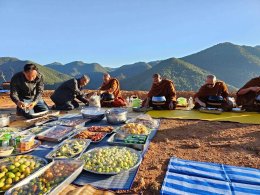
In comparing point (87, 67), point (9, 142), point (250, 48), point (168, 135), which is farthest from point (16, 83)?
point (87, 67)

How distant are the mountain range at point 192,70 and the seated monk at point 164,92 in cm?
3813

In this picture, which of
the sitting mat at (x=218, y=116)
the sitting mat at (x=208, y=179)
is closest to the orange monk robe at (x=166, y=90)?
the sitting mat at (x=218, y=116)

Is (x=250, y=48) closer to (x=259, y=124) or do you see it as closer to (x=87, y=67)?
(x=87, y=67)

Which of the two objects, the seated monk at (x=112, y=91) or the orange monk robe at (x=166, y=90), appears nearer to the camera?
the orange monk robe at (x=166, y=90)

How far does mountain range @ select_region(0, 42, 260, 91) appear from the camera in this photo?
49.8m

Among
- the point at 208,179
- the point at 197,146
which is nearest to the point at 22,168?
the point at 208,179

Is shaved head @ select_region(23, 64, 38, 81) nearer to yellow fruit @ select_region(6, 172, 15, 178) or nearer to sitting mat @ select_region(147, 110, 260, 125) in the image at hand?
sitting mat @ select_region(147, 110, 260, 125)

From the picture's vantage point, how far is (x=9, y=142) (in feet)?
9.40

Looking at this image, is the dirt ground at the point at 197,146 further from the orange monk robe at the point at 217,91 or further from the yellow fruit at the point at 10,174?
the orange monk robe at the point at 217,91

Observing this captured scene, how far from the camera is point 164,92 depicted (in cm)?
646

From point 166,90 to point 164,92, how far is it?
8cm

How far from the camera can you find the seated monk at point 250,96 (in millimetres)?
5727

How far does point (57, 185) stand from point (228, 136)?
2959 mm

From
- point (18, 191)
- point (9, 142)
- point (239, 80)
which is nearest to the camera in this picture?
point (18, 191)
